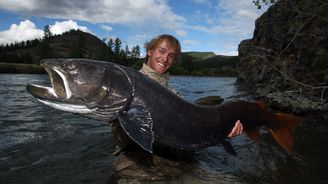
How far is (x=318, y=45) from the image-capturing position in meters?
15.1

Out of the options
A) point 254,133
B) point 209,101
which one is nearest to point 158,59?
point 209,101

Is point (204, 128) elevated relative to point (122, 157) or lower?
elevated

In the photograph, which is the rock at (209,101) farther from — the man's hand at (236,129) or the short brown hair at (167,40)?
the short brown hair at (167,40)

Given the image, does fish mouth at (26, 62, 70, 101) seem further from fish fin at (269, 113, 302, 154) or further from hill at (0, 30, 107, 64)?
hill at (0, 30, 107, 64)

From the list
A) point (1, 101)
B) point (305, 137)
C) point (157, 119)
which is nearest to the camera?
point (157, 119)

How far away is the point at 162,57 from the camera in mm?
5340

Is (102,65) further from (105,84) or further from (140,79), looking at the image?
(140,79)

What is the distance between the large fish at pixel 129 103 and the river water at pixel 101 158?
143cm

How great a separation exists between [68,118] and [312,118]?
8.62 metres

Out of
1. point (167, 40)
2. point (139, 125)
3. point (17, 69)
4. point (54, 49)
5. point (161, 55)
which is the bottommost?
point (17, 69)

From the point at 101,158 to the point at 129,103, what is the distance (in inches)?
160

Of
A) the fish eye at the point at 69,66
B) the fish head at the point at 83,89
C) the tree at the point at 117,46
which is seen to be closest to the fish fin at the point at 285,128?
the fish head at the point at 83,89

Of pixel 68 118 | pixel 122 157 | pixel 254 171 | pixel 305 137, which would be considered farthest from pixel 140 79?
pixel 68 118

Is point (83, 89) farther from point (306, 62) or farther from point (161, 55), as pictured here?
point (306, 62)
